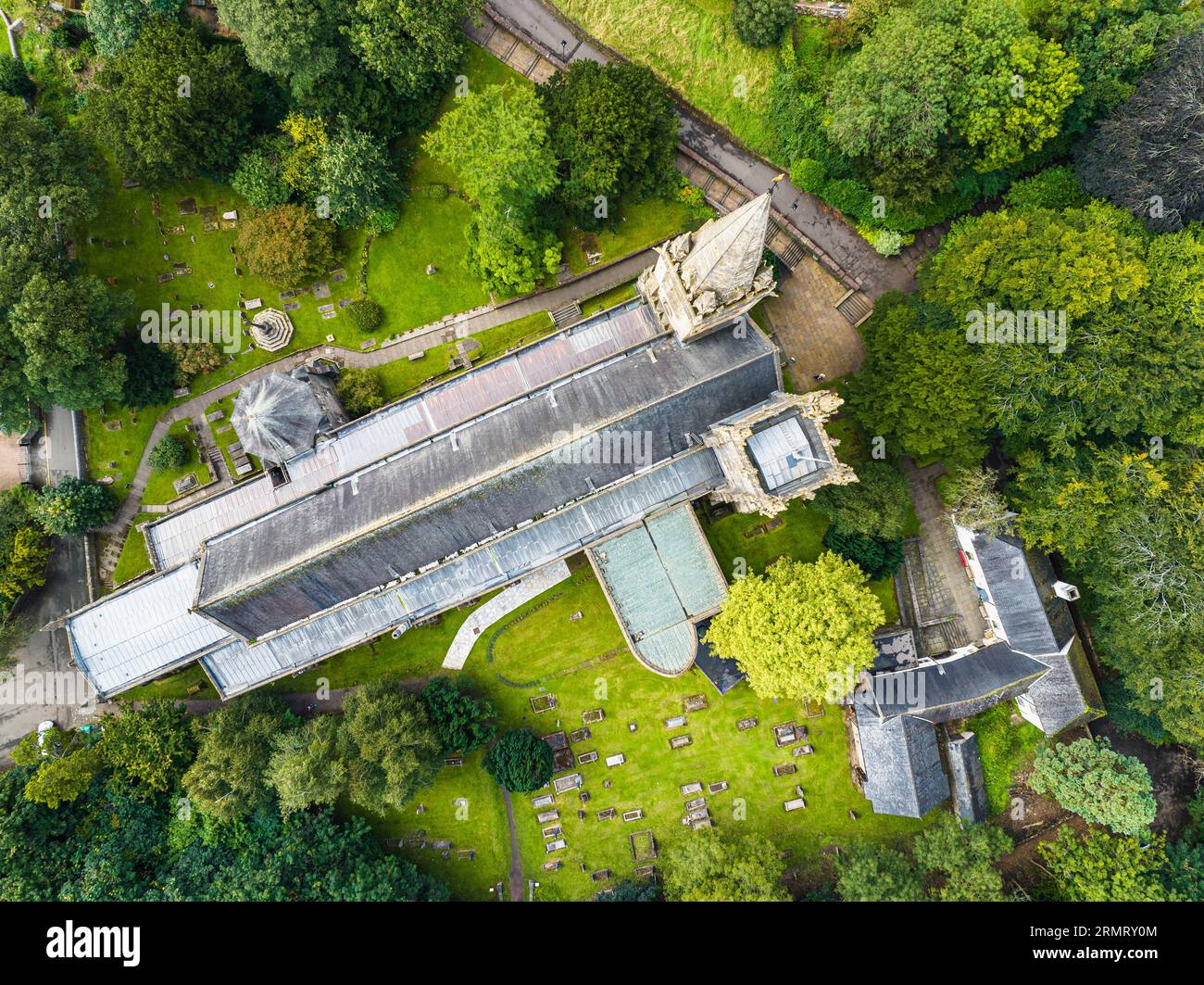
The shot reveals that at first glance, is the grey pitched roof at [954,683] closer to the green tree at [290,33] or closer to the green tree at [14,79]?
the green tree at [290,33]

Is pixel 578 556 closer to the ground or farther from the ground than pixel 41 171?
closer to the ground

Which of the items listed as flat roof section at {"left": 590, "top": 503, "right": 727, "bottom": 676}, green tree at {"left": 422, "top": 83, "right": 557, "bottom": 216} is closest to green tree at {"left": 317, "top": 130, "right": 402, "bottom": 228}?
green tree at {"left": 422, "top": 83, "right": 557, "bottom": 216}

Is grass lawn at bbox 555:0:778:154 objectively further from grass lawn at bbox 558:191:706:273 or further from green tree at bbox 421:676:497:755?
green tree at bbox 421:676:497:755

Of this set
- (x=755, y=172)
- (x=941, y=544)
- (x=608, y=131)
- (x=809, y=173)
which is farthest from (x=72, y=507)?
(x=941, y=544)

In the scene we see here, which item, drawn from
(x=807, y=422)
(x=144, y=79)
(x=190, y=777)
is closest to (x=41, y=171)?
(x=144, y=79)

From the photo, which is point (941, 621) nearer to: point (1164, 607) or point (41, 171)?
point (1164, 607)

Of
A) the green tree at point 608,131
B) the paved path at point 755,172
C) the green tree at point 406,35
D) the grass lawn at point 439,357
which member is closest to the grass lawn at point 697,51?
the paved path at point 755,172

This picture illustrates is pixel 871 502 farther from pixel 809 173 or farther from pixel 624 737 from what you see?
pixel 624 737
